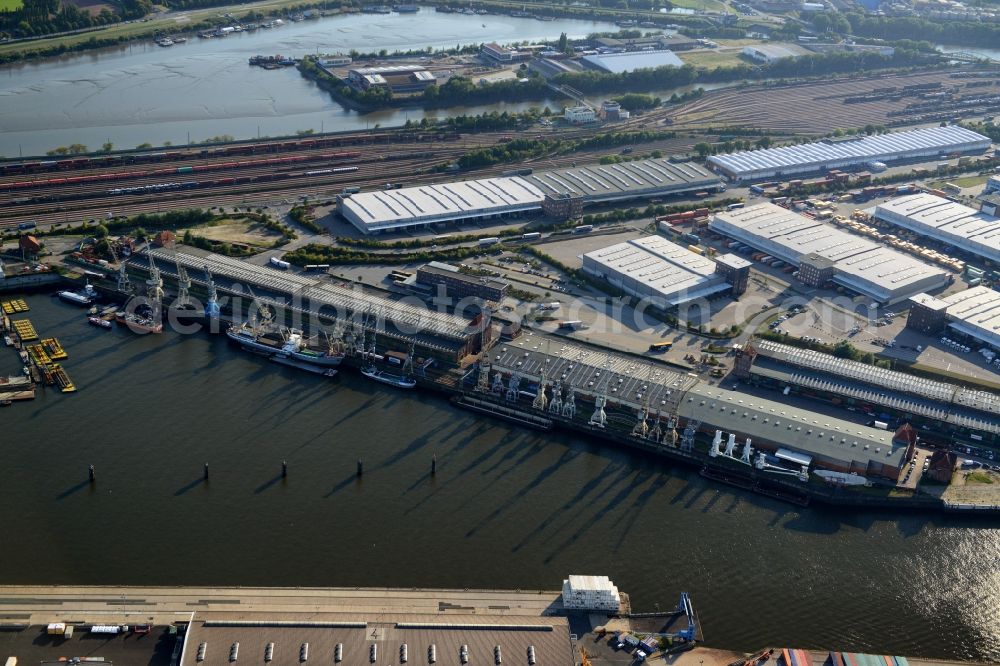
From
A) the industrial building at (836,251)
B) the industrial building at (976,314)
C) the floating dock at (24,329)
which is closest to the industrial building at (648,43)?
the industrial building at (836,251)

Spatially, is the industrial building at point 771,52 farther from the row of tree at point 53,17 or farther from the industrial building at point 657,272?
the row of tree at point 53,17

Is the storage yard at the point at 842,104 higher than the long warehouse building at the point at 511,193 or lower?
higher

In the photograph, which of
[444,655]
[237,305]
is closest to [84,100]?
A: [237,305]

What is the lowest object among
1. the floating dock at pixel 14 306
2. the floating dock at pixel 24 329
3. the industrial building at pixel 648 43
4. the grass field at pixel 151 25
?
the floating dock at pixel 24 329

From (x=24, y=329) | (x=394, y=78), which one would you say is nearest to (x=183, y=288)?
(x=24, y=329)

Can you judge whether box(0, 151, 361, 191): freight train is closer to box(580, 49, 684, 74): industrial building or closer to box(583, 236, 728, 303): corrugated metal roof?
box(583, 236, 728, 303): corrugated metal roof

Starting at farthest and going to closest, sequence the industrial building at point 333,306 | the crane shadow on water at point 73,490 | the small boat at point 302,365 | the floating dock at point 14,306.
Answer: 1. the floating dock at point 14,306
2. the industrial building at point 333,306
3. the small boat at point 302,365
4. the crane shadow on water at point 73,490

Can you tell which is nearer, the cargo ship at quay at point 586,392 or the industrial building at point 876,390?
the cargo ship at quay at point 586,392
